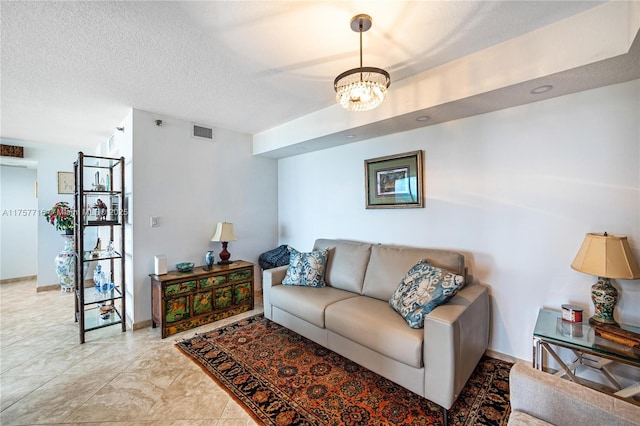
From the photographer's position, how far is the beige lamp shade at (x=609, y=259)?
1.71 metres

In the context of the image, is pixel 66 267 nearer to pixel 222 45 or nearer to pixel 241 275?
pixel 241 275

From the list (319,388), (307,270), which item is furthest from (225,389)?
(307,270)

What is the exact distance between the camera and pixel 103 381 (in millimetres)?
2150

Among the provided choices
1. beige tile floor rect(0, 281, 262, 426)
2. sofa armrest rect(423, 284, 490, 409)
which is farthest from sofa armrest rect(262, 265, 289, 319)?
sofa armrest rect(423, 284, 490, 409)

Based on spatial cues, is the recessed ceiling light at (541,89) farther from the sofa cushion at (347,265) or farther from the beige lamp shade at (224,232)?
the beige lamp shade at (224,232)

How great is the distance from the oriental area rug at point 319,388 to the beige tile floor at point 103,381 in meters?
0.16

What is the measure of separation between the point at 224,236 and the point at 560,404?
3363mm

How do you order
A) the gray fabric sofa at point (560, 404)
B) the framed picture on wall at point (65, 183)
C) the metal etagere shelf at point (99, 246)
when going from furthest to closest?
the framed picture on wall at point (65, 183) < the metal etagere shelf at point (99, 246) < the gray fabric sofa at point (560, 404)

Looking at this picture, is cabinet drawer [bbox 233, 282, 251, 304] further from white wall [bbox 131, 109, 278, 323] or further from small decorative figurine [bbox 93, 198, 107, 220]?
small decorative figurine [bbox 93, 198, 107, 220]

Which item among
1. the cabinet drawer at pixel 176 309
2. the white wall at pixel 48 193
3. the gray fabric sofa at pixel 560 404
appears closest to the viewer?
the gray fabric sofa at pixel 560 404

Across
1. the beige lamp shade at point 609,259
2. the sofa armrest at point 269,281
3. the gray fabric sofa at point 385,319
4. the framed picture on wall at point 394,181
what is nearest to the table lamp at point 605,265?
the beige lamp shade at point 609,259

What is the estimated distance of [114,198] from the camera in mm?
3496

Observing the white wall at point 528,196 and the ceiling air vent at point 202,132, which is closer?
the white wall at point 528,196

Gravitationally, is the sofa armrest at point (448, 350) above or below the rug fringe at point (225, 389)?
above
